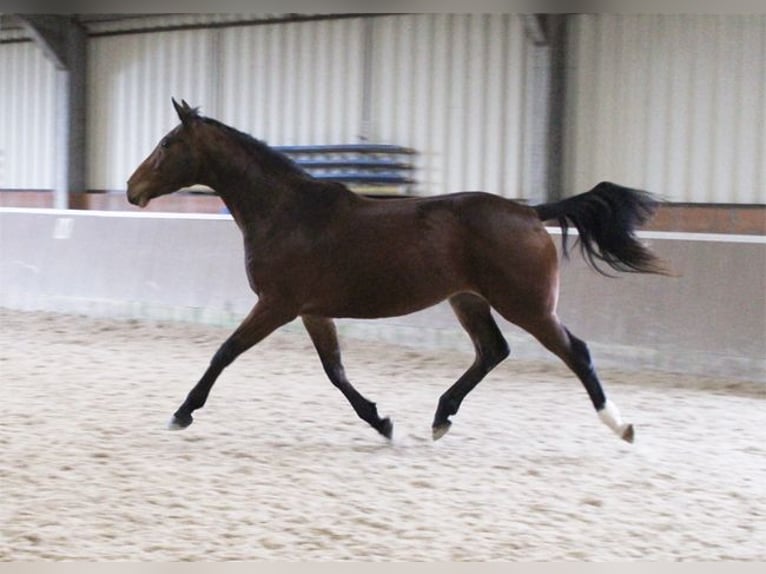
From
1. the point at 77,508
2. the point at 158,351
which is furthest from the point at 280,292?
the point at 158,351

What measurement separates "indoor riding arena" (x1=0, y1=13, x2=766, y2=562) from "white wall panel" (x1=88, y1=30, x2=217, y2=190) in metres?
0.03

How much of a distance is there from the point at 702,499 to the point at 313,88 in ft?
26.5

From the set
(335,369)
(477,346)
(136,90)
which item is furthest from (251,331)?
(136,90)

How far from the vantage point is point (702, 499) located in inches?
154

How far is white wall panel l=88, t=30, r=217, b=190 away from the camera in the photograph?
12016mm

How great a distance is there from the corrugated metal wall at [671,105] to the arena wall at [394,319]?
2.08m

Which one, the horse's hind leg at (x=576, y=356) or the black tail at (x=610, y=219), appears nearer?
the horse's hind leg at (x=576, y=356)

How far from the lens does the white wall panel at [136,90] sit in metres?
12.0

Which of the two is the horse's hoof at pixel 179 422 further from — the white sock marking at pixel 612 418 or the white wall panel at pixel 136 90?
the white wall panel at pixel 136 90

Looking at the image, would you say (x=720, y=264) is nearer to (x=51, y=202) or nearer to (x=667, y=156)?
(x=667, y=156)

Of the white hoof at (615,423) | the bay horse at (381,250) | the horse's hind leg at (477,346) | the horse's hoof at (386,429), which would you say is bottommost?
the horse's hoof at (386,429)

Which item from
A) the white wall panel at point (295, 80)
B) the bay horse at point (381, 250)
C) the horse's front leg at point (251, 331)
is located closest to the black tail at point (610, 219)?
the bay horse at point (381, 250)

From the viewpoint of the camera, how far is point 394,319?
7.92 m

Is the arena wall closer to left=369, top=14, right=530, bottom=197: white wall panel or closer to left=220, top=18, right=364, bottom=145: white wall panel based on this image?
left=369, top=14, right=530, bottom=197: white wall panel
